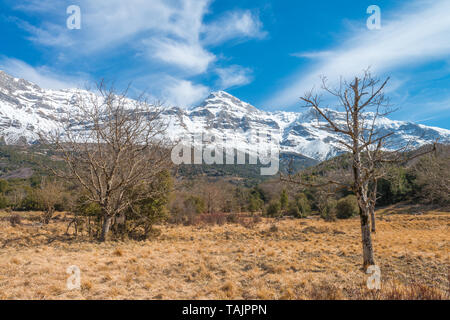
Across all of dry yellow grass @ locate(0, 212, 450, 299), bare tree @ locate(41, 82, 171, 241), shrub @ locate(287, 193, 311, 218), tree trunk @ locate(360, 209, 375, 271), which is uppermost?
bare tree @ locate(41, 82, 171, 241)

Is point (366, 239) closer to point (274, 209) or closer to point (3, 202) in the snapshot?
point (274, 209)

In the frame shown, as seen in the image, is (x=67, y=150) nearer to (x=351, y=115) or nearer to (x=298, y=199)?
(x=351, y=115)

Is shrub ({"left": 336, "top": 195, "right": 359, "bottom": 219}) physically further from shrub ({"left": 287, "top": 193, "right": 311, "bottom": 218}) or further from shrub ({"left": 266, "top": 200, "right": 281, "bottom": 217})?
shrub ({"left": 266, "top": 200, "right": 281, "bottom": 217})

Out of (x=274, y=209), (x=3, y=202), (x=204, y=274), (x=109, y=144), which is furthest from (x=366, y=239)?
(x=3, y=202)

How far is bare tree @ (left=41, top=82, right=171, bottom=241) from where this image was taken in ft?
37.8

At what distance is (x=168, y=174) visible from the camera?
1603 cm

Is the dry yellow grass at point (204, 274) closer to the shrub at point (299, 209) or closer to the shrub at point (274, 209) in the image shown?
the shrub at point (299, 209)

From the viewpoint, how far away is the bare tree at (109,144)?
1152 cm

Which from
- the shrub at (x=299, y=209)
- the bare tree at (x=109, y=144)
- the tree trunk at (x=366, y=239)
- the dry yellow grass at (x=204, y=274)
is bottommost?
the shrub at (x=299, y=209)

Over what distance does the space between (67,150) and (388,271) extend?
14712mm

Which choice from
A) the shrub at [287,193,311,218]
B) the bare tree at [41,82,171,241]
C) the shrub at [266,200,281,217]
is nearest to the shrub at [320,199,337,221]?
the shrub at [287,193,311,218]

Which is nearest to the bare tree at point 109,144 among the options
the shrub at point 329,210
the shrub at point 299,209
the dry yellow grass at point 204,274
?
the dry yellow grass at point 204,274

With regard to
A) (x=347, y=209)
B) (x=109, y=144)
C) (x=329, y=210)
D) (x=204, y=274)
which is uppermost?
(x=109, y=144)

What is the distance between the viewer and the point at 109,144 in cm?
1234
